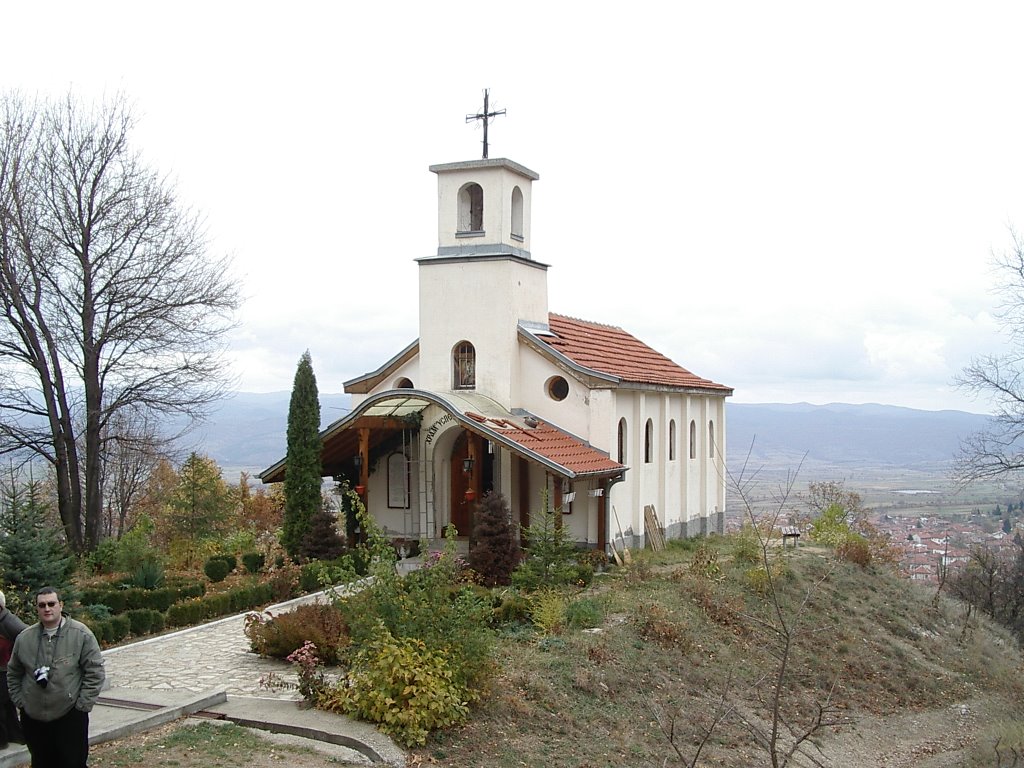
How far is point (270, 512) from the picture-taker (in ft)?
111

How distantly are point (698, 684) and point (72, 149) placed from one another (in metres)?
18.1

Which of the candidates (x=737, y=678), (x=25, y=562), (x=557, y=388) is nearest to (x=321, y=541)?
(x=557, y=388)

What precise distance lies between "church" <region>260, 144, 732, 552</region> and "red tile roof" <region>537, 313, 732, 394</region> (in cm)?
11

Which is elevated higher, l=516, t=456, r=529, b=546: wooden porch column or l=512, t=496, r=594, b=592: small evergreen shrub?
l=516, t=456, r=529, b=546: wooden porch column

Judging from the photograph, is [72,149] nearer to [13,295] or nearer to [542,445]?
[13,295]

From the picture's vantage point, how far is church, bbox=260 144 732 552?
23047mm

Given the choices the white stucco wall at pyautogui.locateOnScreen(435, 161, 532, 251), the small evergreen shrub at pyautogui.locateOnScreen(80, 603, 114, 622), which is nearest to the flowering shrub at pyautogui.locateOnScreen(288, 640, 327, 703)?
the small evergreen shrub at pyautogui.locateOnScreen(80, 603, 114, 622)

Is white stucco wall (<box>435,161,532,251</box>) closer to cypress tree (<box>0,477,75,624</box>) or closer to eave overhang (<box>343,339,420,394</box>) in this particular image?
eave overhang (<box>343,339,420,394</box>)

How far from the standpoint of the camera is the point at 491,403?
23.6 m

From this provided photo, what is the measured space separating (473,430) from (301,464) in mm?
3827

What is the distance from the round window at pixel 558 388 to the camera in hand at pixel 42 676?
15.9 metres

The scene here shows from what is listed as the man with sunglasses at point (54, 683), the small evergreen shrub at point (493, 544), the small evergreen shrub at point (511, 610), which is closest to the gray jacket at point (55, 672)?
the man with sunglasses at point (54, 683)

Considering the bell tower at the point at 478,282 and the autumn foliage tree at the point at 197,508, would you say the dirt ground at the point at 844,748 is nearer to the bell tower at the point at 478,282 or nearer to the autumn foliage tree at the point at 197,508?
the bell tower at the point at 478,282

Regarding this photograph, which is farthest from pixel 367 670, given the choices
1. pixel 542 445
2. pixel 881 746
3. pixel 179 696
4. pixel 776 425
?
pixel 776 425
